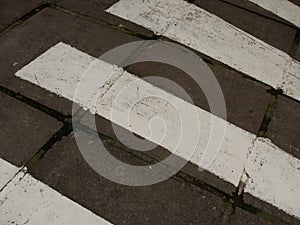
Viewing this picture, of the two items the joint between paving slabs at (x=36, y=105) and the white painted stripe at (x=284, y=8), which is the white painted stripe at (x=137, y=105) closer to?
the joint between paving slabs at (x=36, y=105)

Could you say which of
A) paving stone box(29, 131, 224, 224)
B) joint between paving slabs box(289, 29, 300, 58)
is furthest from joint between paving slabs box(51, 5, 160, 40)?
paving stone box(29, 131, 224, 224)

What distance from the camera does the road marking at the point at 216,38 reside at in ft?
10.9

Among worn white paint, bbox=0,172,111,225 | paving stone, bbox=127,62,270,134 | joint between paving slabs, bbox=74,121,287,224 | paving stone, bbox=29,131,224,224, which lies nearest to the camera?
worn white paint, bbox=0,172,111,225

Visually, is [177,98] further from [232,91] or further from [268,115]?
[268,115]

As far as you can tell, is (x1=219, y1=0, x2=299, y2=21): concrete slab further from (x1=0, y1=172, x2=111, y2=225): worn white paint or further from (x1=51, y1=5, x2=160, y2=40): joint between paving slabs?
(x1=0, y1=172, x2=111, y2=225): worn white paint

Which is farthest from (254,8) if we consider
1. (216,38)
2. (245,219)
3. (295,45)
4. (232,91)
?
(245,219)

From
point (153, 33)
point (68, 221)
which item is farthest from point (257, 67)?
point (68, 221)

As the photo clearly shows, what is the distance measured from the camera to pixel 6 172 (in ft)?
7.59

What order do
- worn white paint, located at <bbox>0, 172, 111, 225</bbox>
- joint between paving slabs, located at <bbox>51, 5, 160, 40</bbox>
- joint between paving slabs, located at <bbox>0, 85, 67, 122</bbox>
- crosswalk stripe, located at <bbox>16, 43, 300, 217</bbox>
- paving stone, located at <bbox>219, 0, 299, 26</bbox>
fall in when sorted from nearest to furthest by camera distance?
worn white paint, located at <bbox>0, 172, 111, 225</bbox>, crosswalk stripe, located at <bbox>16, 43, 300, 217</bbox>, joint between paving slabs, located at <bbox>0, 85, 67, 122</bbox>, joint between paving slabs, located at <bbox>51, 5, 160, 40</bbox>, paving stone, located at <bbox>219, 0, 299, 26</bbox>

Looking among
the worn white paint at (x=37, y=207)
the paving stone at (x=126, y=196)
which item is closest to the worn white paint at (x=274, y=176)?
the paving stone at (x=126, y=196)

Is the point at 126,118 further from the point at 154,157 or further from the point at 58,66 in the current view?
Result: the point at 58,66

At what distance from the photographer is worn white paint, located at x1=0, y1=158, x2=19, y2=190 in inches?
89.4

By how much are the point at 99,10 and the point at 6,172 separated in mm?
1867

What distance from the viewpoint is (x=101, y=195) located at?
2.31m
